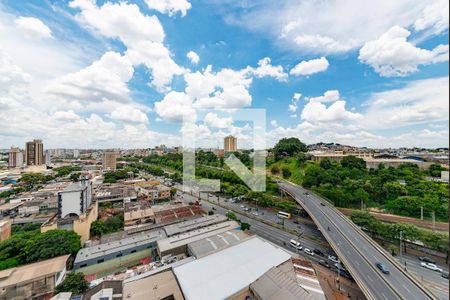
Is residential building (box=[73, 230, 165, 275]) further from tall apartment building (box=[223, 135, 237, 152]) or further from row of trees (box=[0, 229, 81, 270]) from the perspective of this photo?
tall apartment building (box=[223, 135, 237, 152])

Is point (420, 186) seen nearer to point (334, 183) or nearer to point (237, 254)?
point (334, 183)

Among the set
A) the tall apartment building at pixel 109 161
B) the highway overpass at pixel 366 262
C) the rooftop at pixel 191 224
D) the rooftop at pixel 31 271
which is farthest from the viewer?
the tall apartment building at pixel 109 161

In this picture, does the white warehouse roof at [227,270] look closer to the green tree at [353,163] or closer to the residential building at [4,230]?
the residential building at [4,230]

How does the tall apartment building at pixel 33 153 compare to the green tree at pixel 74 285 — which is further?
the tall apartment building at pixel 33 153

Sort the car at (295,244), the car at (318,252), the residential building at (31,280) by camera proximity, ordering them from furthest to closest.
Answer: the car at (295,244)
the car at (318,252)
the residential building at (31,280)

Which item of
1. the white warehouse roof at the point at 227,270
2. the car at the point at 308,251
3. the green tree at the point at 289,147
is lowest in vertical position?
the car at the point at 308,251

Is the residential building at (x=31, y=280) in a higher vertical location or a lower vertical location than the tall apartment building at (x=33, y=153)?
lower

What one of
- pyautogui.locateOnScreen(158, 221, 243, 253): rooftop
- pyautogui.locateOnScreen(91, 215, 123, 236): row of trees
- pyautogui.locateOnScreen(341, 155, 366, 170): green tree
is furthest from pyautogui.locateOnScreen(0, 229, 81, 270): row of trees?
pyautogui.locateOnScreen(341, 155, 366, 170): green tree

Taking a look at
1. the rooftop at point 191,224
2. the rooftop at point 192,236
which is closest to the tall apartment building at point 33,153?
the rooftop at point 191,224
